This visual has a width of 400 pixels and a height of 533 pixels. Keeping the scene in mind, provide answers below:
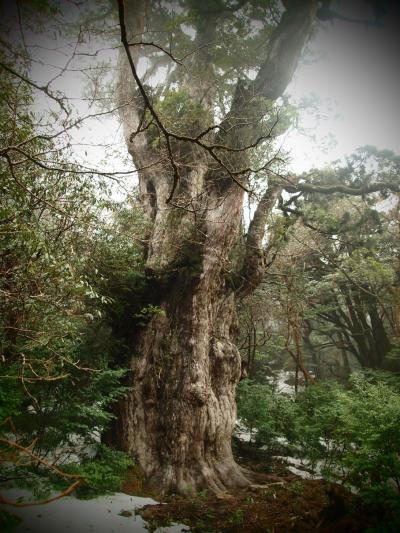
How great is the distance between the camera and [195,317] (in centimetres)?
564

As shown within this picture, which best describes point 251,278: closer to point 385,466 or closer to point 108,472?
point 385,466

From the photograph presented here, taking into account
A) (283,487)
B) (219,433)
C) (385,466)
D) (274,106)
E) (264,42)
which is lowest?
(283,487)

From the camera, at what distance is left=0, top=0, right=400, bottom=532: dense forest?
3.59 meters

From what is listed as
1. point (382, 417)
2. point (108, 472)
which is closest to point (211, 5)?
point (382, 417)

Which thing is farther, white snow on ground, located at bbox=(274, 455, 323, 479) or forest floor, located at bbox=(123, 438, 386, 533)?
white snow on ground, located at bbox=(274, 455, 323, 479)

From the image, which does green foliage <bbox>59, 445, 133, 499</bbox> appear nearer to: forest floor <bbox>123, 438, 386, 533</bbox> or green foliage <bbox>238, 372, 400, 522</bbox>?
forest floor <bbox>123, 438, 386, 533</bbox>

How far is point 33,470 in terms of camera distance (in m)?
3.86

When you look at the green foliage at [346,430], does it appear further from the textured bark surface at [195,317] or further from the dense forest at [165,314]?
the textured bark surface at [195,317]

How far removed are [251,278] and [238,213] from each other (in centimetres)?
145

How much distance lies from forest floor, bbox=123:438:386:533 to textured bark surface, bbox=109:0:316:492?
344 mm

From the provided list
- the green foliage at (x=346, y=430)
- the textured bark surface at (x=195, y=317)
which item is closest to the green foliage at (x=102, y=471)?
the textured bark surface at (x=195, y=317)

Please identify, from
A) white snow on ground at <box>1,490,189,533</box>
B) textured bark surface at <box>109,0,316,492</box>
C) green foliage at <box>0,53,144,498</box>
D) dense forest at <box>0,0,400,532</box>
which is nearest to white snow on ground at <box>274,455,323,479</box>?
dense forest at <box>0,0,400,532</box>

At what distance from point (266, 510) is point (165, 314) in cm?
320

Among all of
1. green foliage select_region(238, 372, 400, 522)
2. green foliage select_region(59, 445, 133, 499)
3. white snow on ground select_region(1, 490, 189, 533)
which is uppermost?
green foliage select_region(238, 372, 400, 522)
